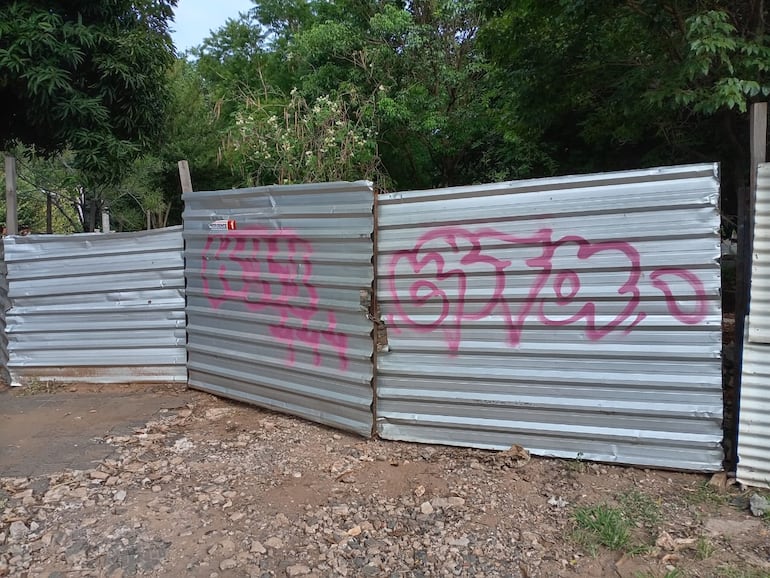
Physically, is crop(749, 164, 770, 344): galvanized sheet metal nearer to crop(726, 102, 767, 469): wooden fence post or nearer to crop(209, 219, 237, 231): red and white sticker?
crop(726, 102, 767, 469): wooden fence post

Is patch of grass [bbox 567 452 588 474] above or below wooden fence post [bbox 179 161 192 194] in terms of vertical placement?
below

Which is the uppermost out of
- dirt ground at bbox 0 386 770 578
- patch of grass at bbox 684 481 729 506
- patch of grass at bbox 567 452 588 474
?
patch of grass at bbox 567 452 588 474

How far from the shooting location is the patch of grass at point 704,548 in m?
2.80

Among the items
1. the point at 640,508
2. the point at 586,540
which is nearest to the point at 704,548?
the point at 640,508

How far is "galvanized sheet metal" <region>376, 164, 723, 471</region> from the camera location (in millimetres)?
Answer: 3482

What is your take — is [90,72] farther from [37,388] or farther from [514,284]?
[514,284]

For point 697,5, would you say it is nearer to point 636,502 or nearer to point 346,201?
point 346,201

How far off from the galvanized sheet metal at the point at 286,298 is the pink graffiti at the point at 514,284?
0.42 meters

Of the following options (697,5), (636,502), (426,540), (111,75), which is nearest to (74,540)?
(426,540)

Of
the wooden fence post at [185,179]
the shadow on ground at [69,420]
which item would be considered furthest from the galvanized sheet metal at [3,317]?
the wooden fence post at [185,179]

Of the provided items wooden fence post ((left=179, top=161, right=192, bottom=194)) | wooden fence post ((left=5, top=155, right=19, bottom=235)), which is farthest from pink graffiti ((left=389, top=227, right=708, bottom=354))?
wooden fence post ((left=5, top=155, right=19, bottom=235))

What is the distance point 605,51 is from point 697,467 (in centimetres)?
570

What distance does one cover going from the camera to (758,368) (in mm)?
3330

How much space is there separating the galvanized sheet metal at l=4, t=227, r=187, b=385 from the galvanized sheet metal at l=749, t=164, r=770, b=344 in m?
5.04
